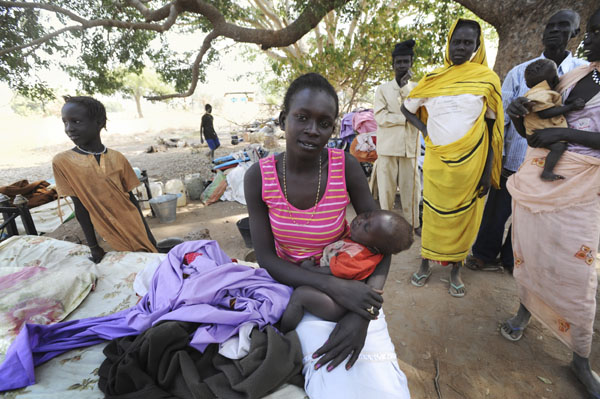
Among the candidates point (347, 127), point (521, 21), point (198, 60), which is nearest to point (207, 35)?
point (198, 60)

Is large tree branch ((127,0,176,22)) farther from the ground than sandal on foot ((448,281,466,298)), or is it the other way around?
large tree branch ((127,0,176,22))

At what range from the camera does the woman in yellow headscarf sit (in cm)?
238

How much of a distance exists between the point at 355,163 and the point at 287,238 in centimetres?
54

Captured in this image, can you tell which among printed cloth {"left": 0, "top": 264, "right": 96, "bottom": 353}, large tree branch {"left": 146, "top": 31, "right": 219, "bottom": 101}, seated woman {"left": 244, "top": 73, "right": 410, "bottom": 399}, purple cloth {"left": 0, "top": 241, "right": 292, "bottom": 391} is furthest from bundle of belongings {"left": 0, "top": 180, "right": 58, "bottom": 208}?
seated woman {"left": 244, "top": 73, "right": 410, "bottom": 399}

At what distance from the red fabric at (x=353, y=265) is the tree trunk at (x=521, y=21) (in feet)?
12.5

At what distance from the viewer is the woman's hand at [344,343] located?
114cm

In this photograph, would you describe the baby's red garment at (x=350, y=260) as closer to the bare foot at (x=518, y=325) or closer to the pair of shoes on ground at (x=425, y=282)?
the bare foot at (x=518, y=325)

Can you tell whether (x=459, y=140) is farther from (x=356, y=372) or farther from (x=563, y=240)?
(x=356, y=372)

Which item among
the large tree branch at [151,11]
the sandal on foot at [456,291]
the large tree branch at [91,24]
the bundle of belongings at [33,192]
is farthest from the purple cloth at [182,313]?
the large tree branch at [151,11]

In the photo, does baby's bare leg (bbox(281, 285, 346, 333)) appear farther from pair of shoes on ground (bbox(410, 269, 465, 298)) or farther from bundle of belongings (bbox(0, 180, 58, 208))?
bundle of belongings (bbox(0, 180, 58, 208))

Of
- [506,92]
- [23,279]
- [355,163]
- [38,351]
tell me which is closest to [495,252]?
[506,92]

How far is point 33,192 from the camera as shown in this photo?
4355mm

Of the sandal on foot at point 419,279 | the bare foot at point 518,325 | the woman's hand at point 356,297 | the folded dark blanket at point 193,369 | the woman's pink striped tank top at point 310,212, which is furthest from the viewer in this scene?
the sandal on foot at point 419,279

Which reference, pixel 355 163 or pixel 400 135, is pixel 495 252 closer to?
pixel 400 135
